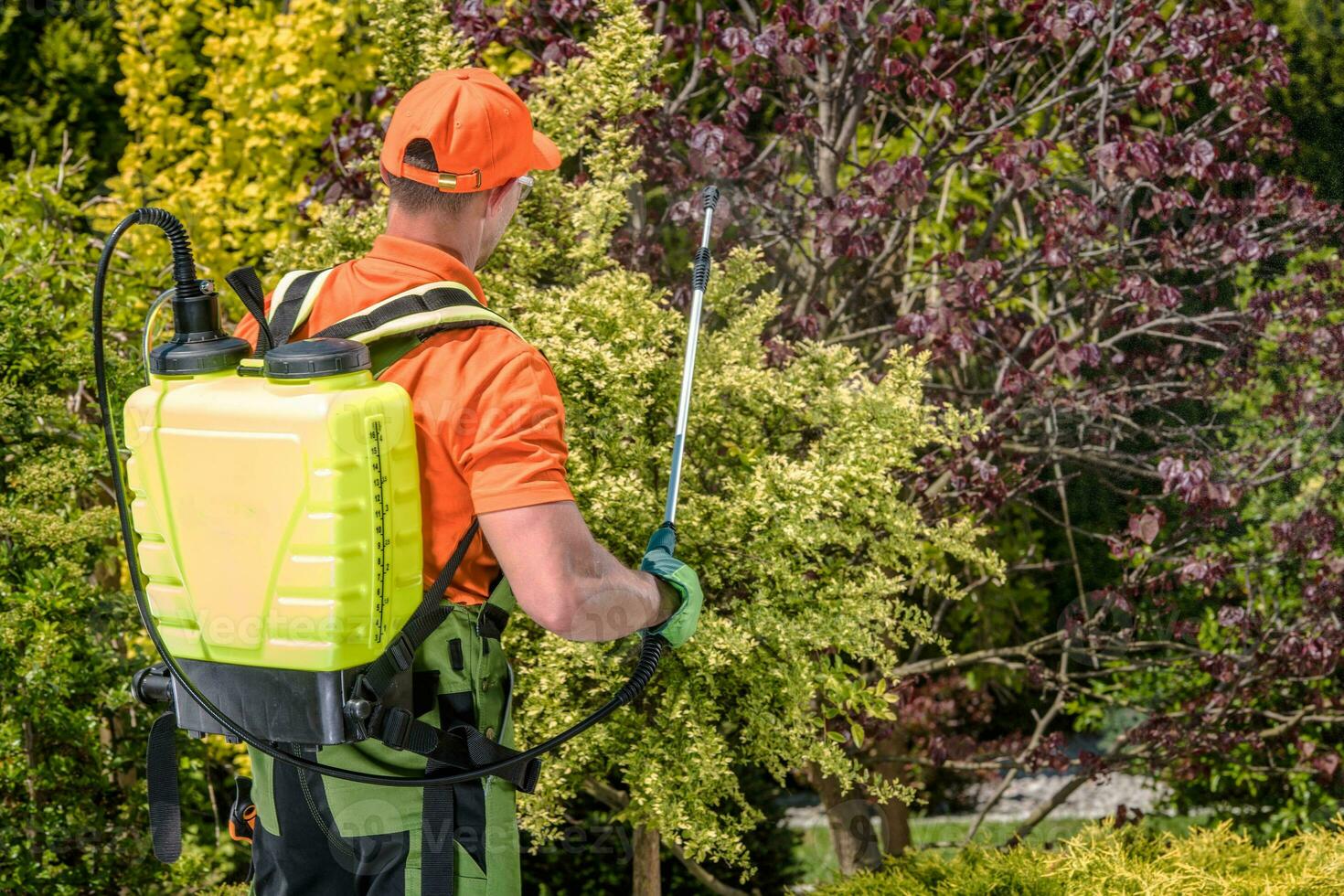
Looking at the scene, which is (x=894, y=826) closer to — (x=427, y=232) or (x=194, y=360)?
(x=427, y=232)

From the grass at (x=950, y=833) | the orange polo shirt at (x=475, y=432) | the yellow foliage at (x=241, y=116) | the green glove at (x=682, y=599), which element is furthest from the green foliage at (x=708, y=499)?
the grass at (x=950, y=833)

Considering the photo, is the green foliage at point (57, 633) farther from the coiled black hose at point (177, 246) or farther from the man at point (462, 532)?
the coiled black hose at point (177, 246)

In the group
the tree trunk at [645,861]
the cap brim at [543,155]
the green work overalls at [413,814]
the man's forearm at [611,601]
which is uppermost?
the cap brim at [543,155]

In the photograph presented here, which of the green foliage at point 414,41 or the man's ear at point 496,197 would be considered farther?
the green foliage at point 414,41

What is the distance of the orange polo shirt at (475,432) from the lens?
6.37ft

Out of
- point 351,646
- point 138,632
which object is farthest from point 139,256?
point 351,646

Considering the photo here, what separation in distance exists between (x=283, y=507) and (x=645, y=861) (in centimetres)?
Answer: 233

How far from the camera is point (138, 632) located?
161 inches

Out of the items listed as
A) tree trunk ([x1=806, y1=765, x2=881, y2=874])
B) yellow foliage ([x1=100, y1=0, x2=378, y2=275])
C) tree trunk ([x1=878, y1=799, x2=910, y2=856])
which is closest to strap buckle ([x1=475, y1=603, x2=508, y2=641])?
tree trunk ([x1=806, y1=765, x2=881, y2=874])

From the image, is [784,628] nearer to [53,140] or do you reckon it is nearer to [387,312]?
[387,312]

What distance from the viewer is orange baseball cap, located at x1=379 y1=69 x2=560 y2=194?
211cm

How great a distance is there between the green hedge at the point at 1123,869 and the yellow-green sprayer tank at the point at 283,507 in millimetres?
2112

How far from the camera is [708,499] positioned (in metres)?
3.21

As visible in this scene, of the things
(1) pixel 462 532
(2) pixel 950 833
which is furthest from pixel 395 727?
(2) pixel 950 833
